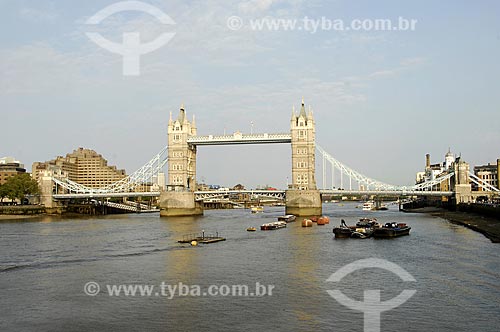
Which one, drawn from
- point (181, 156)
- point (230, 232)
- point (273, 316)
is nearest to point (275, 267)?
point (273, 316)

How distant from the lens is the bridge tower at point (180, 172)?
83062 millimetres

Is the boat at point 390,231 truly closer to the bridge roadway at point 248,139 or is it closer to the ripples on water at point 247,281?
the ripples on water at point 247,281

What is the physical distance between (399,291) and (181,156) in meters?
69.1

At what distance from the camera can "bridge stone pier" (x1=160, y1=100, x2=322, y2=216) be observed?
260 ft

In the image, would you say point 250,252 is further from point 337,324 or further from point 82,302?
point 337,324

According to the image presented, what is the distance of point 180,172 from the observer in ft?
290

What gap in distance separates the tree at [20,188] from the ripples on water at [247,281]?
53.0 meters

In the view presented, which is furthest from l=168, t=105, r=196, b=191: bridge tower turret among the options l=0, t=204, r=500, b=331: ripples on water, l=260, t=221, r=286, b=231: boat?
l=0, t=204, r=500, b=331: ripples on water

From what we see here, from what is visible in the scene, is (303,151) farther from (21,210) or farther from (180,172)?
(21,210)

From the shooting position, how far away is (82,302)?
20812 millimetres

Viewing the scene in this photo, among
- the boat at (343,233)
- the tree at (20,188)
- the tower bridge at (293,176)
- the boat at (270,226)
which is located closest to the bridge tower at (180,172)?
the tower bridge at (293,176)

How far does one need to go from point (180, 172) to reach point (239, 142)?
11084 mm

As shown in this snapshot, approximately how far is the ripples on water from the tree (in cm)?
5296

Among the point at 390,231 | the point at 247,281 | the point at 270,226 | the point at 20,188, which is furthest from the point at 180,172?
the point at 247,281
